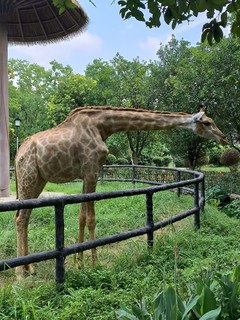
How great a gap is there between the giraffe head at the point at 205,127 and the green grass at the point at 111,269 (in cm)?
138

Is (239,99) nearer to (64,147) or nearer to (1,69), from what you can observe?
(1,69)

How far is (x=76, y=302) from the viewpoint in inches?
106

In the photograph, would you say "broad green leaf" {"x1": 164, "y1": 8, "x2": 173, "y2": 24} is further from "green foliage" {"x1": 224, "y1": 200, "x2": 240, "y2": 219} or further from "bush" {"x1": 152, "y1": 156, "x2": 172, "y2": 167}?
"bush" {"x1": 152, "y1": 156, "x2": 172, "y2": 167}

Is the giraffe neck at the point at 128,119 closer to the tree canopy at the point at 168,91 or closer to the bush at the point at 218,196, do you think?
the tree canopy at the point at 168,91

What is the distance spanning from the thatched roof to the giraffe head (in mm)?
7358

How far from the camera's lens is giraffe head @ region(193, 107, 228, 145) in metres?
5.09

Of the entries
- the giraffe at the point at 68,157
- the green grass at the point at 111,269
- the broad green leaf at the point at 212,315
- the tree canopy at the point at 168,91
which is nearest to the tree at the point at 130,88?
the tree canopy at the point at 168,91

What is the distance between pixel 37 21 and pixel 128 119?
8.92 metres

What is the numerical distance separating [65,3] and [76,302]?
85.6 inches

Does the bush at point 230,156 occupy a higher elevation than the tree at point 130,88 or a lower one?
lower

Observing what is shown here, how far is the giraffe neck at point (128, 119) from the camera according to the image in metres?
4.65

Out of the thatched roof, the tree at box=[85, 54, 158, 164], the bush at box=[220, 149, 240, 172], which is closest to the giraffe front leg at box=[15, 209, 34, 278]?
the thatched roof

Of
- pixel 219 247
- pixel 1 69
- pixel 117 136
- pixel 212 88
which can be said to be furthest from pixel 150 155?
pixel 219 247

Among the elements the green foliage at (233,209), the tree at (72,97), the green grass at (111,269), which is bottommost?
the green foliage at (233,209)
